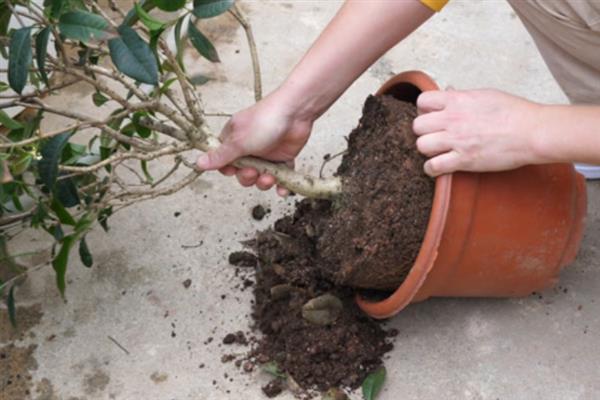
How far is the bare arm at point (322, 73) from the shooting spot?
1.24 m

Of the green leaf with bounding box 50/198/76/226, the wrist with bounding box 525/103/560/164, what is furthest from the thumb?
the wrist with bounding box 525/103/560/164

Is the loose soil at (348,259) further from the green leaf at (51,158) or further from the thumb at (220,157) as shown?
the green leaf at (51,158)

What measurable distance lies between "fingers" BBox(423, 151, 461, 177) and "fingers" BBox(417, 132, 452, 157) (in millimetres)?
11

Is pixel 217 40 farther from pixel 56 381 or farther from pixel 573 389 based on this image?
pixel 573 389

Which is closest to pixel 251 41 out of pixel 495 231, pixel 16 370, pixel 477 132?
pixel 477 132

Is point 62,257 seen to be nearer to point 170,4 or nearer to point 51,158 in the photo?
point 51,158

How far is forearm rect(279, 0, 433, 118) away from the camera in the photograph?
1.23 metres

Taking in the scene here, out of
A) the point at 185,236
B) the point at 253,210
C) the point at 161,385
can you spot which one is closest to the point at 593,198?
the point at 253,210

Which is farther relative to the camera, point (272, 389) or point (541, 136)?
point (272, 389)

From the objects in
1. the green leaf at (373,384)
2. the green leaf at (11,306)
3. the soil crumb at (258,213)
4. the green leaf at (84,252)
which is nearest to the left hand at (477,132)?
the green leaf at (373,384)

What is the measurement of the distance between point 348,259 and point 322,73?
0.32 m

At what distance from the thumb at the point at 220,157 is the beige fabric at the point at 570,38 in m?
0.58

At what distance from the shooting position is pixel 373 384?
4.36ft

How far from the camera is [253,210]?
5.37ft
